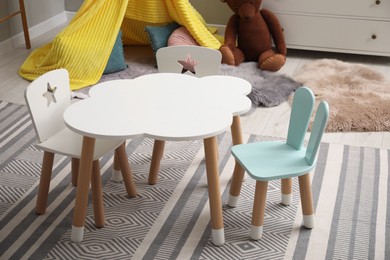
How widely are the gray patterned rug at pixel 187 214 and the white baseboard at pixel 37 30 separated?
1.48m

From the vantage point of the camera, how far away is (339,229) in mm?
2396

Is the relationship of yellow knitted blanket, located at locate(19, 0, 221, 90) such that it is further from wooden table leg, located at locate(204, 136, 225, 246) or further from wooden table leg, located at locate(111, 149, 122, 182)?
wooden table leg, located at locate(204, 136, 225, 246)

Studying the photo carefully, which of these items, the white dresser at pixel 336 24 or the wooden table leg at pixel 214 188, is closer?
the wooden table leg at pixel 214 188

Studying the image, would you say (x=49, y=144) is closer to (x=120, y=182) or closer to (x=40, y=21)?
(x=120, y=182)

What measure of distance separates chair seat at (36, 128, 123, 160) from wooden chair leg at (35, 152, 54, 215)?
0.06 meters

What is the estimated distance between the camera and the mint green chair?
87.2 inches

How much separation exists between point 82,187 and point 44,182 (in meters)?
0.27

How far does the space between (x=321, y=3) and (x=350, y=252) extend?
2.28 m

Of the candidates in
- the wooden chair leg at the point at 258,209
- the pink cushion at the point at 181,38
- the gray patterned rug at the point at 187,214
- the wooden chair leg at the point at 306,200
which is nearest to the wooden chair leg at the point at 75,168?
the gray patterned rug at the point at 187,214

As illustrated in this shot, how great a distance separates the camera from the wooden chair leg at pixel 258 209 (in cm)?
223

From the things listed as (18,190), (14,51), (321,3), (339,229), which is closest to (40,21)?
(14,51)

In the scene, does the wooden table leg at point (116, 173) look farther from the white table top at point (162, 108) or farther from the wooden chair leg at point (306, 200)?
the wooden chair leg at point (306, 200)

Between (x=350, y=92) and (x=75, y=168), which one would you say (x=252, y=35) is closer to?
(x=350, y=92)

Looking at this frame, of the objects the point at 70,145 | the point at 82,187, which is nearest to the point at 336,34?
the point at 70,145
